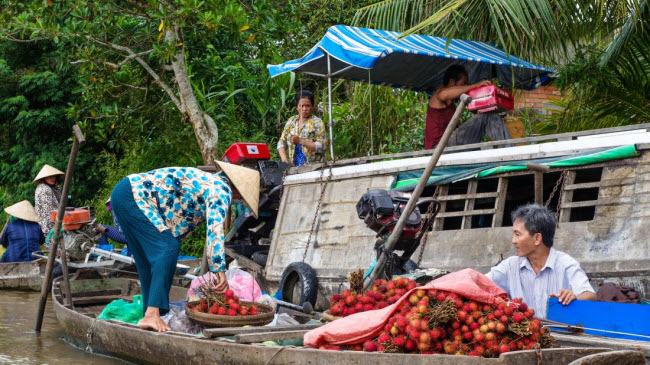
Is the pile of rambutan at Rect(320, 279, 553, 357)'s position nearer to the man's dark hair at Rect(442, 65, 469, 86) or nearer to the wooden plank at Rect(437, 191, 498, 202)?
the wooden plank at Rect(437, 191, 498, 202)

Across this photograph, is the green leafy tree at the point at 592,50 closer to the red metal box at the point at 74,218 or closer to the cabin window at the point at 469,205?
the cabin window at the point at 469,205

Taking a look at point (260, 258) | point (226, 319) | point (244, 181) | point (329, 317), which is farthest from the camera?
point (260, 258)

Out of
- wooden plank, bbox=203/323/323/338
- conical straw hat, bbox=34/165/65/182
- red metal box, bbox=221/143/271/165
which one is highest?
red metal box, bbox=221/143/271/165

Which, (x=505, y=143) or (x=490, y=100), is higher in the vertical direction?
(x=490, y=100)

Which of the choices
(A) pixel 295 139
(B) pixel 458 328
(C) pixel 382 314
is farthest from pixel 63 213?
(B) pixel 458 328

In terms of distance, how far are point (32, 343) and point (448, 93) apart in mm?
5100

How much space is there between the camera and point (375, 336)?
4.58m

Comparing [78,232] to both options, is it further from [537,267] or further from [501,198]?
[537,267]

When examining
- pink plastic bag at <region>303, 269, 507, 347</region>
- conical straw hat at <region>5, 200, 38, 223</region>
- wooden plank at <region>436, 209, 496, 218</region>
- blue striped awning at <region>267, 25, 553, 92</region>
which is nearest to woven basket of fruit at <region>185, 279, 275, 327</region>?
pink plastic bag at <region>303, 269, 507, 347</region>

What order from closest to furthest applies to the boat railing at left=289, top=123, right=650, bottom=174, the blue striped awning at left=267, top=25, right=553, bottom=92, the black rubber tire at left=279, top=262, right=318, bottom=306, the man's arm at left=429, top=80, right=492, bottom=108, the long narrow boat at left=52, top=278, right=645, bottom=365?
the long narrow boat at left=52, top=278, right=645, bottom=365
the boat railing at left=289, top=123, right=650, bottom=174
the black rubber tire at left=279, top=262, right=318, bottom=306
the man's arm at left=429, top=80, right=492, bottom=108
the blue striped awning at left=267, top=25, right=553, bottom=92

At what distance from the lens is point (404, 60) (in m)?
9.82

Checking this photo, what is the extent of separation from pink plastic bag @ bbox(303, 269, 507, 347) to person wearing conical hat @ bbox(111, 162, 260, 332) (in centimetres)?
127

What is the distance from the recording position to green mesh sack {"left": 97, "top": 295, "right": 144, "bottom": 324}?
22.7 feet

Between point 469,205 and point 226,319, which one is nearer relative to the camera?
point 226,319
